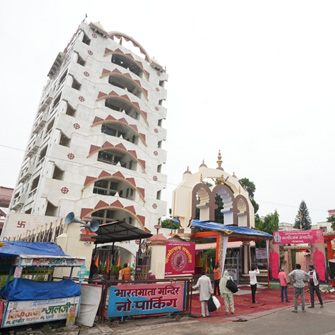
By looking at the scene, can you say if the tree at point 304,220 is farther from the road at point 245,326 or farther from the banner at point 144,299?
the banner at point 144,299

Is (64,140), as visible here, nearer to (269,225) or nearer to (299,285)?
(269,225)

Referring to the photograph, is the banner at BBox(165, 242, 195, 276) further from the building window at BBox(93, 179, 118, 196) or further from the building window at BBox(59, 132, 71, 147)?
the building window at BBox(59, 132, 71, 147)

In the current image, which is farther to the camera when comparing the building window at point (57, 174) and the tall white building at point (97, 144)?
the building window at point (57, 174)

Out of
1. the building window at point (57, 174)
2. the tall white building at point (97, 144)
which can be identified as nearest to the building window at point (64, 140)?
the tall white building at point (97, 144)

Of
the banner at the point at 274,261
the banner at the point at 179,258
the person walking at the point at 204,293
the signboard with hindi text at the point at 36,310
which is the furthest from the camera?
the banner at the point at 274,261

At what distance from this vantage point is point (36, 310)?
6613mm

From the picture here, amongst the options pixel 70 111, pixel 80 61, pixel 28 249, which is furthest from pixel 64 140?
pixel 28 249

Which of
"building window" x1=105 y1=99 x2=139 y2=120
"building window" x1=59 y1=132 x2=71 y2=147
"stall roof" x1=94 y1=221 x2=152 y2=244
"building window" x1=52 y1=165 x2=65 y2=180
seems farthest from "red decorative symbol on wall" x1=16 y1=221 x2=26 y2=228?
"building window" x1=105 y1=99 x2=139 y2=120

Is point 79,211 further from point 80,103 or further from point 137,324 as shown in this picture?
point 137,324

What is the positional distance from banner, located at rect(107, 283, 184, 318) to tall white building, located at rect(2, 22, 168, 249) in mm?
15372

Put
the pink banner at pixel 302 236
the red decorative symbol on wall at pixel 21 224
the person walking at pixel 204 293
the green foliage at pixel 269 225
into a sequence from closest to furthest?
the person walking at pixel 204 293
the pink banner at pixel 302 236
the red decorative symbol on wall at pixel 21 224
the green foliage at pixel 269 225

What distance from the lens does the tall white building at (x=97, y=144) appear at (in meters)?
22.6

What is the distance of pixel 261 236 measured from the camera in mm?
17531

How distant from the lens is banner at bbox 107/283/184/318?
7395 mm
